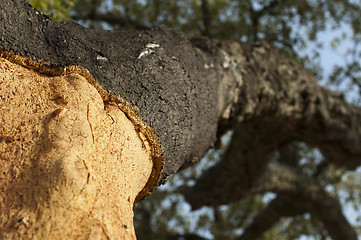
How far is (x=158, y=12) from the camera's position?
6996 millimetres

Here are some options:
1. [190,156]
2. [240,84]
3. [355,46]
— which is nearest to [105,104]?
[190,156]

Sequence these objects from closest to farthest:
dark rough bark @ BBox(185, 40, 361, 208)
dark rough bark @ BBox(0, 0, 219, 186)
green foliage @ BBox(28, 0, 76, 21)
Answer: dark rough bark @ BBox(0, 0, 219, 186), green foliage @ BBox(28, 0, 76, 21), dark rough bark @ BBox(185, 40, 361, 208)

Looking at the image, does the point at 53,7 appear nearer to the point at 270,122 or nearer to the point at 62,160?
the point at 270,122

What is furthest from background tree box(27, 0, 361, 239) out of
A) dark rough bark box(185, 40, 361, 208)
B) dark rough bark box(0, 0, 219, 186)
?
dark rough bark box(0, 0, 219, 186)

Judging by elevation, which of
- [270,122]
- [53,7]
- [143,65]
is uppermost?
[270,122]

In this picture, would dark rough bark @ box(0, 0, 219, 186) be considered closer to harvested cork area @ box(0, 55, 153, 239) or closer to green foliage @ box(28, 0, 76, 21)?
harvested cork area @ box(0, 55, 153, 239)

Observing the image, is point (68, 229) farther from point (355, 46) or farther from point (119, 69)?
point (355, 46)

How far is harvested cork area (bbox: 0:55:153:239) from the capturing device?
1.30 meters

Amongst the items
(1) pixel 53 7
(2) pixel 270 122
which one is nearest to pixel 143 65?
(1) pixel 53 7

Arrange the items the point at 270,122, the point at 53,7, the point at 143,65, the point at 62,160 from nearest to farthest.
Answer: the point at 62,160 < the point at 143,65 < the point at 53,7 < the point at 270,122

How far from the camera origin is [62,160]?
54.6 inches

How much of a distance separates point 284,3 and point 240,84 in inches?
151

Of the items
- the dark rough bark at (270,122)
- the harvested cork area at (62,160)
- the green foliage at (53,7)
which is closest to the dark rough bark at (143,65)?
the harvested cork area at (62,160)

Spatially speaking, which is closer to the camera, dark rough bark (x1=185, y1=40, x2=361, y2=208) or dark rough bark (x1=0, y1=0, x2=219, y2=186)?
dark rough bark (x1=0, y1=0, x2=219, y2=186)
